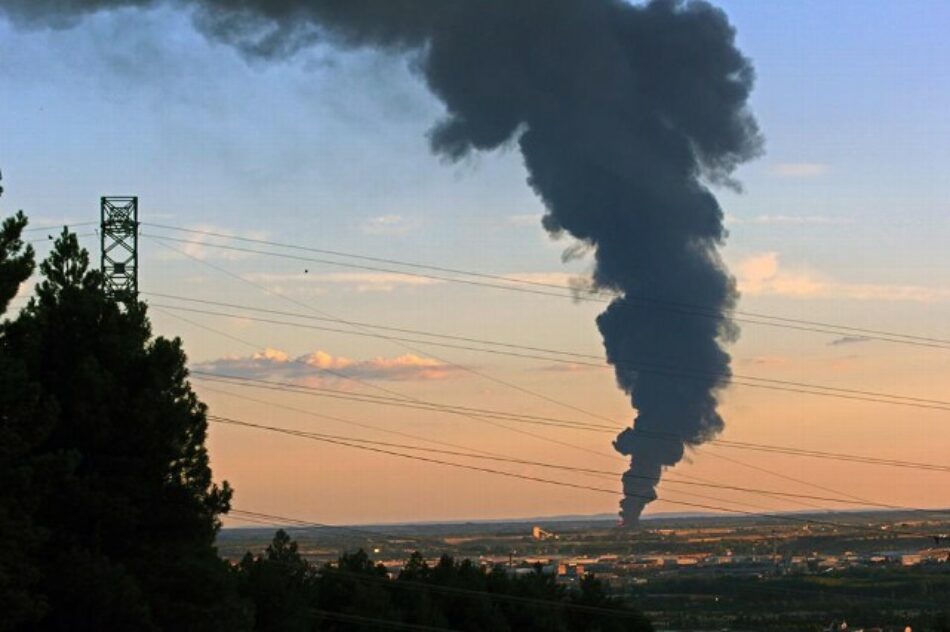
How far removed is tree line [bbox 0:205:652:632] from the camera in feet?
119

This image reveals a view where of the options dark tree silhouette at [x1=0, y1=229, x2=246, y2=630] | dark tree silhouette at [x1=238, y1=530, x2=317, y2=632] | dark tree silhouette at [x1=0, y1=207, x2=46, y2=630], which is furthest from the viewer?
dark tree silhouette at [x1=238, y1=530, x2=317, y2=632]

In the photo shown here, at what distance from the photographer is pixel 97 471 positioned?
1599 inches

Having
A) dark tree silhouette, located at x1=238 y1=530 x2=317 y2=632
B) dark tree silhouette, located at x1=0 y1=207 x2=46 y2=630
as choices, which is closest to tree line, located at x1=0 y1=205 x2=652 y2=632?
dark tree silhouette, located at x1=0 y1=207 x2=46 y2=630

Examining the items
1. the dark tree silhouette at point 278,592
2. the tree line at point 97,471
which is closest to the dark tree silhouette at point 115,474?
the tree line at point 97,471

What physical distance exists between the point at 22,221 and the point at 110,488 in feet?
22.4

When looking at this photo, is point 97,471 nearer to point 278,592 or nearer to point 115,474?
point 115,474

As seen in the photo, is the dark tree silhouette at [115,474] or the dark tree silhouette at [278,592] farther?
the dark tree silhouette at [278,592]

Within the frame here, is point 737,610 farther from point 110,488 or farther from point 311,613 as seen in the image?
point 110,488

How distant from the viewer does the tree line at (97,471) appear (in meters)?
36.3

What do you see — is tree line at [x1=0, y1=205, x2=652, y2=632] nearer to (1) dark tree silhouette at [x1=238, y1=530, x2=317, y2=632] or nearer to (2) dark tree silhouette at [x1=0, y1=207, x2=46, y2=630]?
(2) dark tree silhouette at [x1=0, y1=207, x2=46, y2=630]

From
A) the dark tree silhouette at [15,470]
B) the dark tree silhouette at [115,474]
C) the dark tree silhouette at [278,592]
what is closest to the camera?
the dark tree silhouette at [15,470]

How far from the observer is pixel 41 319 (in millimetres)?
40562

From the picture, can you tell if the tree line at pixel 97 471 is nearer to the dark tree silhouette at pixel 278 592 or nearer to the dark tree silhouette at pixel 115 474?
the dark tree silhouette at pixel 115 474

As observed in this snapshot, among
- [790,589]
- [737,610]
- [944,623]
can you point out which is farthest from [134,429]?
[790,589]
